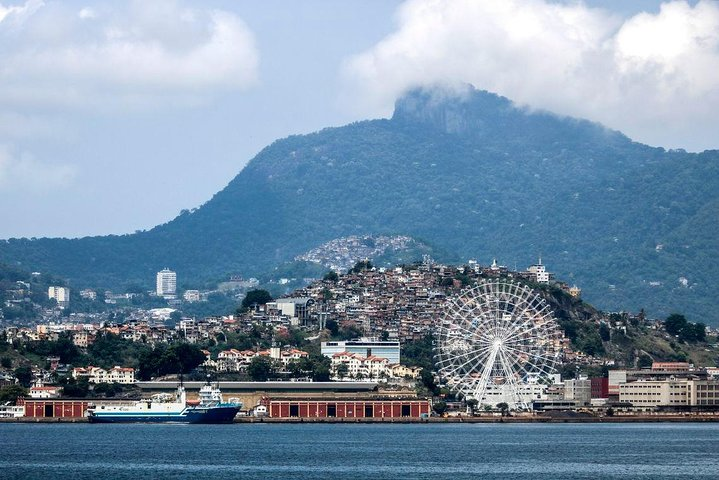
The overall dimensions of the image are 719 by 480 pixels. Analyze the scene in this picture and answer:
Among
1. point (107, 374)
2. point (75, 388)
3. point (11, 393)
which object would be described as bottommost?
point (11, 393)

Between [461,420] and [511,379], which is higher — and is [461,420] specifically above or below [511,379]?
below

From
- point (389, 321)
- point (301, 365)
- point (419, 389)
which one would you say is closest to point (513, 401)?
point (419, 389)

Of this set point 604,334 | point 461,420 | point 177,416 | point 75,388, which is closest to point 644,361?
point 604,334

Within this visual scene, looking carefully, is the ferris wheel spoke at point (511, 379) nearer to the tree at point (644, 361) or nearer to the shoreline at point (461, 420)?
the shoreline at point (461, 420)

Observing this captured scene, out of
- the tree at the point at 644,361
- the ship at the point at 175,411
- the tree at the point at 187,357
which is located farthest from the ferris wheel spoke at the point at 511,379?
the tree at the point at 644,361

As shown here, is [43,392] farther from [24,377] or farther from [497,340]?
[497,340]

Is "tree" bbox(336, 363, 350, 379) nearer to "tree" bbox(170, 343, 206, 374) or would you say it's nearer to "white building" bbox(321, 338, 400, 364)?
"white building" bbox(321, 338, 400, 364)
